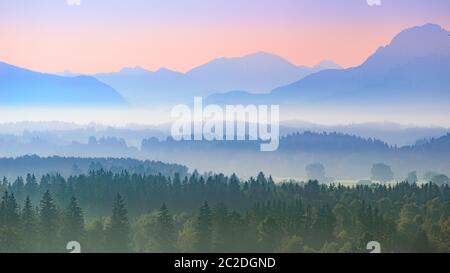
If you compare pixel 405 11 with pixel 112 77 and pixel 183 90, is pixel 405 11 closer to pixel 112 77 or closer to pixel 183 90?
pixel 183 90

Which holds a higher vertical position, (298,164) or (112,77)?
(112,77)

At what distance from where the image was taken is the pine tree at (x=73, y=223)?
6.75 meters

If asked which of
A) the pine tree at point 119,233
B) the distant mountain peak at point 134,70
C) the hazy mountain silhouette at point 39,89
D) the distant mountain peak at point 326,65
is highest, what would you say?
the distant mountain peak at point 326,65

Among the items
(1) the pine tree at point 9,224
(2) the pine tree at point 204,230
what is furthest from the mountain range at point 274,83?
(2) the pine tree at point 204,230

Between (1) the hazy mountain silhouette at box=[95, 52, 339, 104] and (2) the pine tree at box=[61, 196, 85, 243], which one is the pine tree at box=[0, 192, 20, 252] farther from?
(1) the hazy mountain silhouette at box=[95, 52, 339, 104]

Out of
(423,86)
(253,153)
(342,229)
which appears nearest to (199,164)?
(253,153)

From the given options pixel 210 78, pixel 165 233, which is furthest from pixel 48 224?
pixel 210 78

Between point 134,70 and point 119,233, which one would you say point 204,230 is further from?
point 134,70

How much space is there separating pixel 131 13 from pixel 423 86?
8.71 feet

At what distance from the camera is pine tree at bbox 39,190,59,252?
676 centimetres

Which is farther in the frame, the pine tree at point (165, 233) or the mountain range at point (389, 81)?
the mountain range at point (389, 81)

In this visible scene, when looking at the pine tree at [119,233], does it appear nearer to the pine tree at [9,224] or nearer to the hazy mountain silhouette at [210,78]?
the pine tree at [9,224]

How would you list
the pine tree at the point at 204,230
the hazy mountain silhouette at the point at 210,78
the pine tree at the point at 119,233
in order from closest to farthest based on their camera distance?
the pine tree at the point at 204,230, the pine tree at the point at 119,233, the hazy mountain silhouette at the point at 210,78
